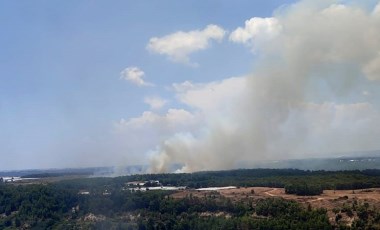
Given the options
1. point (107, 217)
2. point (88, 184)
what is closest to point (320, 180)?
point (107, 217)

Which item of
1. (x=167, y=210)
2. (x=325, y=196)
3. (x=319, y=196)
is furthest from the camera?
(x=319, y=196)

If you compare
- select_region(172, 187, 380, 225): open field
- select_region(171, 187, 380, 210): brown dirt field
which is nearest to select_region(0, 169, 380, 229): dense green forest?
select_region(172, 187, 380, 225): open field

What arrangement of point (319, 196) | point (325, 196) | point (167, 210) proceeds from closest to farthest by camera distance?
point (167, 210), point (325, 196), point (319, 196)

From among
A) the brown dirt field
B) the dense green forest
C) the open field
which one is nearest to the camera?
the dense green forest

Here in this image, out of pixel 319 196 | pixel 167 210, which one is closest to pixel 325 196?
pixel 319 196

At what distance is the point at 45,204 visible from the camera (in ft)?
380

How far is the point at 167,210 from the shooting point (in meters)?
101

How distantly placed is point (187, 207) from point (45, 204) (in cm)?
3911

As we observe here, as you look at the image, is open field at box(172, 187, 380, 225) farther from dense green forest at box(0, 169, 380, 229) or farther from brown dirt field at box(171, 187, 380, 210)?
dense green forest at box(0, 169, 380, 229)

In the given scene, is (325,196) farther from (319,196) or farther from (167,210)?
(167,210)

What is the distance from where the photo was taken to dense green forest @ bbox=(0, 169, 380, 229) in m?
83.9

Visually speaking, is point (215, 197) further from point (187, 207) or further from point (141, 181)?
point (141, 181)

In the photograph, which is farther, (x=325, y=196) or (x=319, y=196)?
(x=319, y=196)

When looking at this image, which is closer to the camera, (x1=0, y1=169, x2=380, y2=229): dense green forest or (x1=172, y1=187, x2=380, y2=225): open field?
(x1=0, y1=169, x2=380, y2=229): dense green forest
